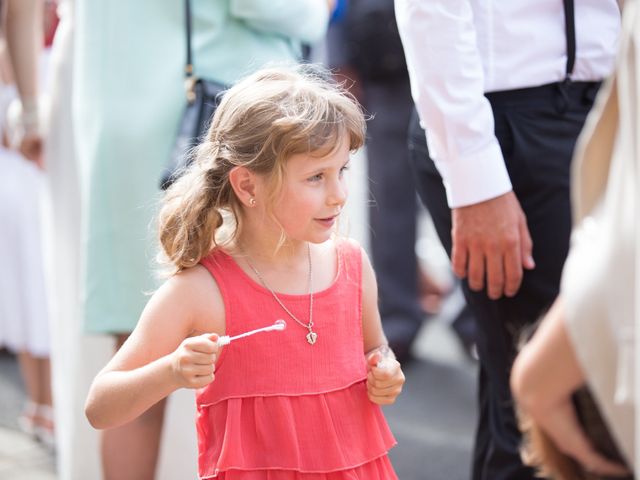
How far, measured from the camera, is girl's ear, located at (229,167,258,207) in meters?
2.02

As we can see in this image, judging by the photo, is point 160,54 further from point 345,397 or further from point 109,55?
point 345,397

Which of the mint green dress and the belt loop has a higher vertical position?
the belt loop

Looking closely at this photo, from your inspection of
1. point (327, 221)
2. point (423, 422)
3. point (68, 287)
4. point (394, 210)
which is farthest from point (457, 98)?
point (394, 210)

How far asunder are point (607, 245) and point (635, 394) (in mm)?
181

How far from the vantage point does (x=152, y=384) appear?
71.7 inches

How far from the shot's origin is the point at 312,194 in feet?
6.46

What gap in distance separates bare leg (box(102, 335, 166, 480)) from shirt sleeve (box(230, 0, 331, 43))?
99cm

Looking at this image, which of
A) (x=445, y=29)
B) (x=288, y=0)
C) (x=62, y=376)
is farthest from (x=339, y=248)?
(x=62, y=376)

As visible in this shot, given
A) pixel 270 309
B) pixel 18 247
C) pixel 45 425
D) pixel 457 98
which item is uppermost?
pixel 457 98

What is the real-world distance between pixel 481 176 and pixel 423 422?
2.12 m

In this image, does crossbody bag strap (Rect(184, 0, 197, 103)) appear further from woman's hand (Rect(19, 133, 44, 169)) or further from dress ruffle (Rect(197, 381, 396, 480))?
woman's hand (Rect(19, 133, 44, 169))

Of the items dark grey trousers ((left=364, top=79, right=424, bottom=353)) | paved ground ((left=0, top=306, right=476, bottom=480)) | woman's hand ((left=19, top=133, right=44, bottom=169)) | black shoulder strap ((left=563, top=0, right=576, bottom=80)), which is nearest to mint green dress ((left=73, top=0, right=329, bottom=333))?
black shoulder strap ((left=563, top=0, right=576, bottom=80))

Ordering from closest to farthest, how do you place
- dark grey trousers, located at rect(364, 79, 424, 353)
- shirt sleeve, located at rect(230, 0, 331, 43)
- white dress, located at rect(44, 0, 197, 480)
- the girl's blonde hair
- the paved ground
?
the girl's blonde hair → shirt sleeve, located at rect(230, 0, 331, 43) → white dress, located at rect(44, 0, 197, 480) → the paved ground → dark grey trousers, located at rect(364, 79, 424, 353)

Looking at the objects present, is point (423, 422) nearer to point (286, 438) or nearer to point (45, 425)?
point (45, 425)
